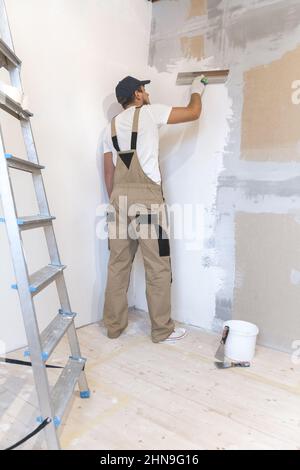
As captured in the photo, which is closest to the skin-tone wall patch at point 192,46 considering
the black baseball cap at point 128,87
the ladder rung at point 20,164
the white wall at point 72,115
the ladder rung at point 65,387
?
the white wall at point 72,115

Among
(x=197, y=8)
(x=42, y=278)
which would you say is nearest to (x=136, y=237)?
(x=42, y=278)

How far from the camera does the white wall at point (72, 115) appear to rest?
214 cm

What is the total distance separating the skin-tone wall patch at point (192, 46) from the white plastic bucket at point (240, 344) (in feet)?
6.27

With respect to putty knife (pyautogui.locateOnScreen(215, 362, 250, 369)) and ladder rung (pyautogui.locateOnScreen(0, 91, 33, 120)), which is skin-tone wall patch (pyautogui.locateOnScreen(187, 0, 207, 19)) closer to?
ladder rung (pyautogui.locateOnScreen(0, 91, 33, 120))

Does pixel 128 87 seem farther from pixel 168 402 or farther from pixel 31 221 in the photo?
pixel 168 402

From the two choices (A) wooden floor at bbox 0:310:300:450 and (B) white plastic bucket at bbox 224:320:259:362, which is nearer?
(A) wooden floor at bbox 0:310:300:450

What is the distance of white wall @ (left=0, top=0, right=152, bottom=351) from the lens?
7.04 ft

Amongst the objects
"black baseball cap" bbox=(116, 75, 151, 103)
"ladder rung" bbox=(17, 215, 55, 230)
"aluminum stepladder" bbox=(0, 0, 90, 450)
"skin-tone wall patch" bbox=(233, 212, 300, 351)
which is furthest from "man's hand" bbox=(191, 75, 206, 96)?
"ladder rung" bbox=(17, 215, 55, 230)

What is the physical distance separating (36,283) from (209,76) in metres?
1.84

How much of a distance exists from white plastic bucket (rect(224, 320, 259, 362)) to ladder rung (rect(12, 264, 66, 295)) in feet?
3.83

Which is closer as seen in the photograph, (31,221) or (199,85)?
(31,221)

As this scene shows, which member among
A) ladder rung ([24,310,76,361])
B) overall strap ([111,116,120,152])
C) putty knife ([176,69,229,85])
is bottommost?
ladder rung ([24,310,76,361])

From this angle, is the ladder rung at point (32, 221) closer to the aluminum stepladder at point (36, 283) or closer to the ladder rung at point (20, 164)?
the aluminum stepladder at point (36, 283)

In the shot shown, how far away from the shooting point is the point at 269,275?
2248 millimetres
